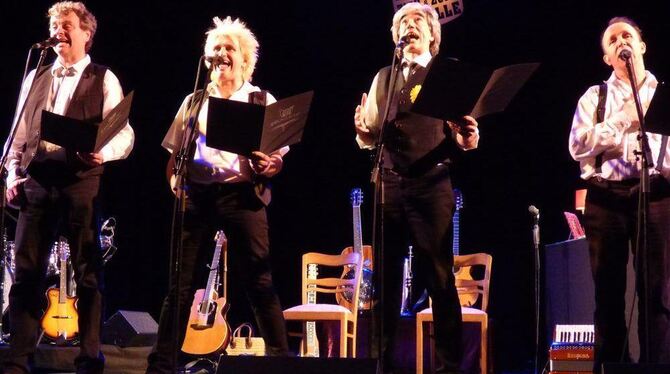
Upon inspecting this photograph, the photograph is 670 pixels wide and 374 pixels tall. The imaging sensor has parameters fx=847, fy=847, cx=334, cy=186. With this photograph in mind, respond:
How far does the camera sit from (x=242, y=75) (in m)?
4.24

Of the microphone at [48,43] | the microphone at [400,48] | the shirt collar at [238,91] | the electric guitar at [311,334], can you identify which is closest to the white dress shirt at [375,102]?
the microphone at [400,48]

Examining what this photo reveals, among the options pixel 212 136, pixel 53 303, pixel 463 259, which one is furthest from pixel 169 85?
pixel 212 136

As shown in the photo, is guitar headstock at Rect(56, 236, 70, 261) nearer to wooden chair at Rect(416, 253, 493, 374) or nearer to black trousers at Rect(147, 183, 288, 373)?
wooden chair at Rect(416, 253, 493, 374)

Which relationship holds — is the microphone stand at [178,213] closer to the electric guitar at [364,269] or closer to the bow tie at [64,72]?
the bow tie at [64,72]

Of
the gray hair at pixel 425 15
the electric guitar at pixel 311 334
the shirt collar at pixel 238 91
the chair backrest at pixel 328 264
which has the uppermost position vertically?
the gray hair at pixel 425 15

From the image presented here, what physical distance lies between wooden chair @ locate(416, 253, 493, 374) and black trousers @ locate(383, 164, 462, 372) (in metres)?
1.48

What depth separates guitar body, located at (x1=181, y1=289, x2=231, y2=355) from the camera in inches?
258

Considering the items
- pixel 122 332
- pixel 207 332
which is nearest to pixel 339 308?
pixel 207 332

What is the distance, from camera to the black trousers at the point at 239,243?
397cm

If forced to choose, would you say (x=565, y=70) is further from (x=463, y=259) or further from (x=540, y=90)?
(x=463, y=259)

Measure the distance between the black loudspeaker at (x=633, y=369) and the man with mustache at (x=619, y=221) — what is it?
2.88 feet

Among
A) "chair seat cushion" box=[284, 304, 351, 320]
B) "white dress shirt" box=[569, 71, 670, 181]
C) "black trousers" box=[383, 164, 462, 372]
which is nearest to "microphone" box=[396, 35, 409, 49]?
"black trousers" box=[383, 164, 462, 372]

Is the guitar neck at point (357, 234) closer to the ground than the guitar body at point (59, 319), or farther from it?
farther from it

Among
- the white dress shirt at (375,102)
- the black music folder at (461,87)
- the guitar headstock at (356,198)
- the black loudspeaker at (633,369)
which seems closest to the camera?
the black loudspeaker at (633,369)
